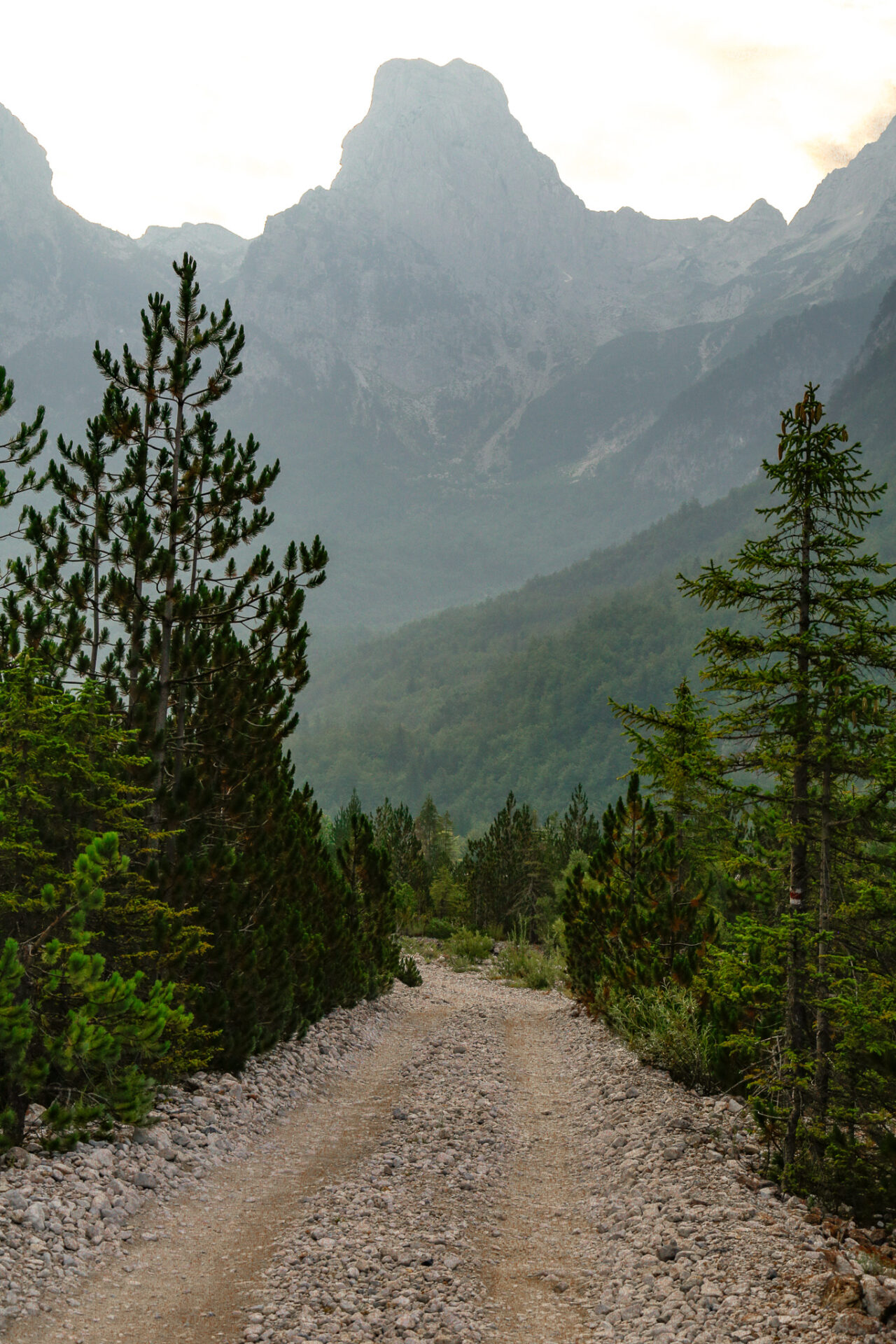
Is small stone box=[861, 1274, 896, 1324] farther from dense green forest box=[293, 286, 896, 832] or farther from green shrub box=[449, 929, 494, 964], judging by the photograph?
dense green forest box=[293, 286, 896, 832]

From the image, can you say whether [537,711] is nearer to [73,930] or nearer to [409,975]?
[409,975]

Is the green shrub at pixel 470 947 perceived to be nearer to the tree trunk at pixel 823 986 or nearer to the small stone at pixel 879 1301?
the tree trunk at pixel 823 986

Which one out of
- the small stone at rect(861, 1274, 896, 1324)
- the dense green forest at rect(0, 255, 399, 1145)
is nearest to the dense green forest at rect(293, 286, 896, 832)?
the dense green forest at rect(0, 255, 399, 1145)

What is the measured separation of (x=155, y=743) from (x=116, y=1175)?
4256 millimetres

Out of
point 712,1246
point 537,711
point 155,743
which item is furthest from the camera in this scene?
point 537,711

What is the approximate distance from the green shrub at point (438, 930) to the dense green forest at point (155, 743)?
2303 centimetres

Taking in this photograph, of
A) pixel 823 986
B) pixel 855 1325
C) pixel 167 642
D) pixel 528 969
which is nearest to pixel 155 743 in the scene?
pixel 167 642

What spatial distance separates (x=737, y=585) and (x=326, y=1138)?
7.17 meters

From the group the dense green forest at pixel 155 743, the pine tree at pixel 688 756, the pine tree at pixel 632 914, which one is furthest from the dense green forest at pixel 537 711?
the pine tree at pixel 688 756

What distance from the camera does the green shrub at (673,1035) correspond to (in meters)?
9.01

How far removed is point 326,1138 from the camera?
876 centimetres

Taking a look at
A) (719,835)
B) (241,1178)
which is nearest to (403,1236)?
(241,1178)

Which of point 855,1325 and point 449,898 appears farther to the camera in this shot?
point 449,898

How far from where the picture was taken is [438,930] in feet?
118
